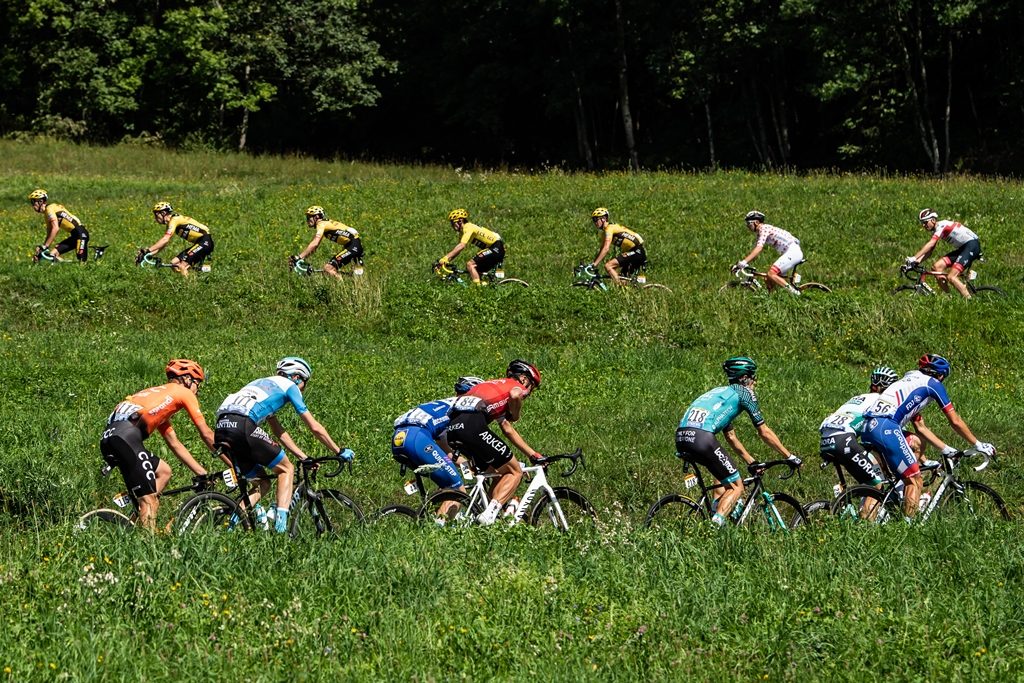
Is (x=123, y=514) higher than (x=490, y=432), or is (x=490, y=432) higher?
(x=490, y=432)

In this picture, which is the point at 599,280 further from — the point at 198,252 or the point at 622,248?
the point at 198,252

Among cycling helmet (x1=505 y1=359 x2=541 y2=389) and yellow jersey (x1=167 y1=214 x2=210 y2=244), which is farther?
yellow jersey (x1=167 y1=214 x2=210 y2=244)

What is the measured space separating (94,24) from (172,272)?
3466cm

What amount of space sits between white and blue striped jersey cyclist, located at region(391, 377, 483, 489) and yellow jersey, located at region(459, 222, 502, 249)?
11374 millimetres

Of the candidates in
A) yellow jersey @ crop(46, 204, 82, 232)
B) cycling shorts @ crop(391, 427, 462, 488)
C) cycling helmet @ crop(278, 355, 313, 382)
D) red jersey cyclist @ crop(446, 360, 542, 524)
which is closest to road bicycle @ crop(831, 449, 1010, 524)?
red jersey cyclist @ crop(446, 360, 542, 524)

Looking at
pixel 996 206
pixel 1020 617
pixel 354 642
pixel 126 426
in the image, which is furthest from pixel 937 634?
pixel 996 206

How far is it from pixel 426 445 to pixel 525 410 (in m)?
5.24

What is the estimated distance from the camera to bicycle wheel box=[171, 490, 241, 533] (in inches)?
428

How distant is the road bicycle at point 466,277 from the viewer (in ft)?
79.0

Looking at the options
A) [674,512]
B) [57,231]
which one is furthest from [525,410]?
[57,231]

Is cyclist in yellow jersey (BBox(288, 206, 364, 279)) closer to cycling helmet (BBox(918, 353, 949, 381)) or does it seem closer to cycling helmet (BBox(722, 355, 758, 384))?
cycling helmet (BBox(722, 355, 758, 384))

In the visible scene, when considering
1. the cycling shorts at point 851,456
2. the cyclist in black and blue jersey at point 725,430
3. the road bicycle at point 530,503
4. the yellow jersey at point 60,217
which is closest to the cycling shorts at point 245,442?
the road bicycle at point 530,503

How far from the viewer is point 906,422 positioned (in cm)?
1330

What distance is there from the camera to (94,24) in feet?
180
